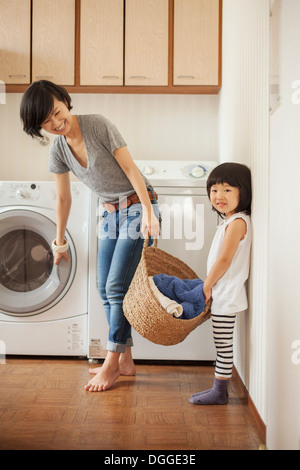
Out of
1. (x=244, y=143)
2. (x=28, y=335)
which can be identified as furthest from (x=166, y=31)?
(x=28, y=335)

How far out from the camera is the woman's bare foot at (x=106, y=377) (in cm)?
179

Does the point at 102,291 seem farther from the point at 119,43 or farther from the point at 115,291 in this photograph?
the point at 119,43

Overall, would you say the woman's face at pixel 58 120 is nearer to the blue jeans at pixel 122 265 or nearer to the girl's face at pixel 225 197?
the blue jeans at pixel 122 265

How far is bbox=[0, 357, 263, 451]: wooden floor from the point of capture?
1.33 metres

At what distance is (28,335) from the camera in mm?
2227

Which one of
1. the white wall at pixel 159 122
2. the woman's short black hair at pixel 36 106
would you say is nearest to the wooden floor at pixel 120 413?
the woman's short black hair at pixel 36 106

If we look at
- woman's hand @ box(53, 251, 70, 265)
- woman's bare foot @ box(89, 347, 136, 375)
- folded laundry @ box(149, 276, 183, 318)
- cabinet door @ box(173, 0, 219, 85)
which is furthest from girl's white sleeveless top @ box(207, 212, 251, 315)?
cabinet door @ box(173, 0, 219, 85)

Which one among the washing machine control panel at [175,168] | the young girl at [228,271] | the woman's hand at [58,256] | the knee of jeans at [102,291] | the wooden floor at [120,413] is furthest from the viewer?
the washing machine control panel at [175,168]

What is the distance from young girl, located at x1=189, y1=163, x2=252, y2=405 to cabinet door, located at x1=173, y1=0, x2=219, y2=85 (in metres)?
1.07

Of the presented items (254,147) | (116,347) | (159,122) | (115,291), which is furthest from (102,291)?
(159,122)

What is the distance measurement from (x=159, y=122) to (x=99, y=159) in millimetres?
1232

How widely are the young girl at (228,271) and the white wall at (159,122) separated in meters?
1.19

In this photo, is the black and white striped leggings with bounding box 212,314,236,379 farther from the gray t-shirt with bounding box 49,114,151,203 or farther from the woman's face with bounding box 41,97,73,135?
the woman's face with bounding box 41,97,73,135
